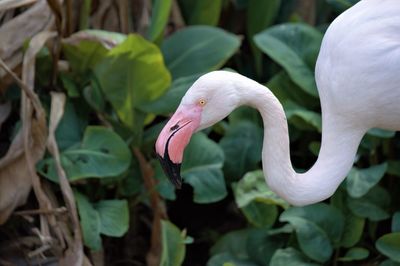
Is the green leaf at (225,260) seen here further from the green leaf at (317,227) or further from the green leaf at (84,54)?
the green leaf at (84,54)

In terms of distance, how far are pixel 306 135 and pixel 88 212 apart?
3.25 feet

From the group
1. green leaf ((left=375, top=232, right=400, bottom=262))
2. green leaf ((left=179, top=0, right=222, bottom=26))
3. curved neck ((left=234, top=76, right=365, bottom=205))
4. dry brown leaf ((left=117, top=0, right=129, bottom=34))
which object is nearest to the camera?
curved neck ((left=234, top=76, right=365, bottom=205))

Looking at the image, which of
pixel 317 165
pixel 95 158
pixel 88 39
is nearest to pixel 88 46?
pixel 88 39

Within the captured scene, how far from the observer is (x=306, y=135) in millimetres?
3492

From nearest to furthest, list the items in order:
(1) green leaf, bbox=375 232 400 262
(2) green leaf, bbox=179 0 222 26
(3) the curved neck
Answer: (3) the curved neck, (1) green leaf, bbox=375 232 400 262, (2) green leaf, bbox=179 0 222 26

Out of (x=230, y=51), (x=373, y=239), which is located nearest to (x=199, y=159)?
(x=230, y=51)

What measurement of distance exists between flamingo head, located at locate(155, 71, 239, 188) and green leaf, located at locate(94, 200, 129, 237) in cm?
71

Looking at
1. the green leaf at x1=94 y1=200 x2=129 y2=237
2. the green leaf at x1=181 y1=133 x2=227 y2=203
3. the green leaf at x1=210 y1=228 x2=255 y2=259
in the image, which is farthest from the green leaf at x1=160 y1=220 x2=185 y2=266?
the green leaf at x1=210 y1=228 x2=255 y2=259

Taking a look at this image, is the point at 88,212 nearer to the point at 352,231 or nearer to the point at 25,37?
the point at 25,37

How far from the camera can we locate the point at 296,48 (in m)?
3.37

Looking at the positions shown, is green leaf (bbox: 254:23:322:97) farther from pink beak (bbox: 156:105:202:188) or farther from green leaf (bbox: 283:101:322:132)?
pink beak (bbox: 156:105:202:188)

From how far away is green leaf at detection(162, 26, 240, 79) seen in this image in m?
3.24

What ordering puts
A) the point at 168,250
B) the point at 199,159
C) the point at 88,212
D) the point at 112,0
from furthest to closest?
the point at 112,0
the point at 199,159
the point at 88,212
the point at 168,250

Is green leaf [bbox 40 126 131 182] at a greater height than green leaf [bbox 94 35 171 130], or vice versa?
green leaf [bbox 94 35 171 130]
